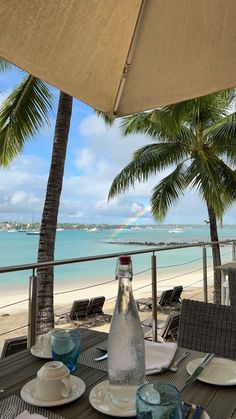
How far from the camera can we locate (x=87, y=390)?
0.95 metres

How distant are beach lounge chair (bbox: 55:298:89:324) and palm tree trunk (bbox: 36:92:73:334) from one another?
4.33m

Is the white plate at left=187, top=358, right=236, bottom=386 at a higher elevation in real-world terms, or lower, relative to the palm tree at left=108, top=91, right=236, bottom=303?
lower

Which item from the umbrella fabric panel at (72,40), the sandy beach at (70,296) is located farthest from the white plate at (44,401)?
the sandy beach at (70,296)

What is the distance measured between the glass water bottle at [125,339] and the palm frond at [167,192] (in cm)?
670

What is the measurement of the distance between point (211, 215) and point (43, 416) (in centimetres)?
743

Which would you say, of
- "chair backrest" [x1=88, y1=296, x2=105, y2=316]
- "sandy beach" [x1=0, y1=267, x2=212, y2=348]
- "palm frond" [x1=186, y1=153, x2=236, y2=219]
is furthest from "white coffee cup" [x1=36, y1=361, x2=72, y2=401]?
"chair backrest" [x1=88, y1=296, x2=105, y2=316]

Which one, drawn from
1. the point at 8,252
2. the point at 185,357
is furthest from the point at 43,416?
the point at 8,252

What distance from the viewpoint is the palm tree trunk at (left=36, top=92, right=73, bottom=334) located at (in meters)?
4.31

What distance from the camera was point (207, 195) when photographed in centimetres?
686

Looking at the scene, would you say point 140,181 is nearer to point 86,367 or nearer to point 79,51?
point 79,51

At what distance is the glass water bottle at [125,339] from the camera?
906 mm

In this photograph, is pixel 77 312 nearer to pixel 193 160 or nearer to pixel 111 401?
pixel 193 160

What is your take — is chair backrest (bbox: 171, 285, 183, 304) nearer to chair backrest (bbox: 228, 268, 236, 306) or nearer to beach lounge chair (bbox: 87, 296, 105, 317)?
beach lounge chair (bbox: 87, 296, 105, 317)

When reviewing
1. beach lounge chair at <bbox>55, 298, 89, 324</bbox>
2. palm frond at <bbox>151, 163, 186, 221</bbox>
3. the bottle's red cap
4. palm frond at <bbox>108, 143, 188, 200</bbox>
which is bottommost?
beach lounge chair at <bbox>55, 298, 89, 324</bbox>
